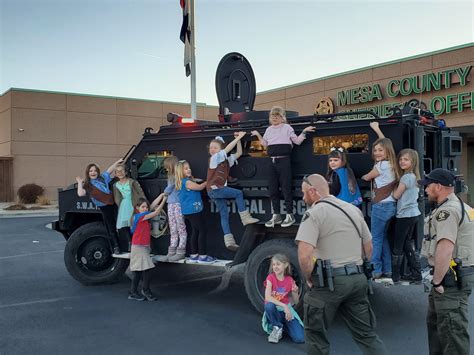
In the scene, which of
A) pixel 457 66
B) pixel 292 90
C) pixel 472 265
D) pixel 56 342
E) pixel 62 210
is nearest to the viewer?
pixel 472 265

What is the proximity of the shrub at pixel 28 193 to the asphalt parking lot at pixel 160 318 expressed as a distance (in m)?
19.1

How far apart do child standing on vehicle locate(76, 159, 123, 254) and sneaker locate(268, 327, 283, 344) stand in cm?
300

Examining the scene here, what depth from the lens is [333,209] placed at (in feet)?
12.1

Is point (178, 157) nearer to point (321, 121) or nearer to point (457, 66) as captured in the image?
point (321, 121)

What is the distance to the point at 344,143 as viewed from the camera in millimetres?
5508

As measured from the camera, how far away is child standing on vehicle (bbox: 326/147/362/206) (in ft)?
17.0

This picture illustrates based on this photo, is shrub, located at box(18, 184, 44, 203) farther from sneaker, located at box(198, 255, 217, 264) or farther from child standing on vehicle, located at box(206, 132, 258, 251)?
child standing on vehicle, located at box(206, 132, 258, 251)

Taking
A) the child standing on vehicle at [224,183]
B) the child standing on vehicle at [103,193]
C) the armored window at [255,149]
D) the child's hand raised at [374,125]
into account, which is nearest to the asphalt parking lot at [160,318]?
the child standing on vehicle at [103,193]

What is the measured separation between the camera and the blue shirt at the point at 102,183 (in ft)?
22.7

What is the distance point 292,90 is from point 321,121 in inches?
764

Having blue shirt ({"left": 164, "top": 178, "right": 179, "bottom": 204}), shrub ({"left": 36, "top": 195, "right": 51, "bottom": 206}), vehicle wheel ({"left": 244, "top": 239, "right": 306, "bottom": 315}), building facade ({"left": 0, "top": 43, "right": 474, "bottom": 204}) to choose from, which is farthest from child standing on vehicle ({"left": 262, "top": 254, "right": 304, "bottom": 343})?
shrub ({"left": 36, "top": 195, "right": 51, "bottom": 206})

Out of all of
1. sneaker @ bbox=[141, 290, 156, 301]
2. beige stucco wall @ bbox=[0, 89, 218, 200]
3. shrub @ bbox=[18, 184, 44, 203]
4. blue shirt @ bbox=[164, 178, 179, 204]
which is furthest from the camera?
beige stucco wall @ bbox=[0, 89, 218, 200]

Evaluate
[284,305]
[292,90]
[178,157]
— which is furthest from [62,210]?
[292,90]

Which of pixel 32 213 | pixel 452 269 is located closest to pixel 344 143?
pixel 452 269
